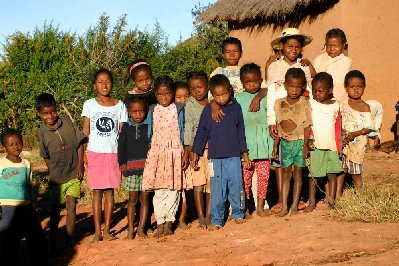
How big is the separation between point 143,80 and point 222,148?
993 millimetres

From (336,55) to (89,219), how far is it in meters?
3.44

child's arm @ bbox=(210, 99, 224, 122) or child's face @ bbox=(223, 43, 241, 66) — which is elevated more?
child's face @ bbox=(223, 43, 241, 66)

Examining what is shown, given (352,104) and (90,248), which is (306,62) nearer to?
(352,104)

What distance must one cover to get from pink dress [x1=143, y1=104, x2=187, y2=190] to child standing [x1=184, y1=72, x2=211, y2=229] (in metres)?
0.12

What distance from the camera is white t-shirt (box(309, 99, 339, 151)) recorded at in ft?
18.2

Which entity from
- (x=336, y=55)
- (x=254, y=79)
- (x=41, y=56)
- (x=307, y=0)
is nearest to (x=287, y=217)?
→ (x=254, y=79)

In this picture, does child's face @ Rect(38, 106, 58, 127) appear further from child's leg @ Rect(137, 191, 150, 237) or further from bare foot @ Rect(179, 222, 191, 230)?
bare foot @ Rect(179, 222, 191, 230)

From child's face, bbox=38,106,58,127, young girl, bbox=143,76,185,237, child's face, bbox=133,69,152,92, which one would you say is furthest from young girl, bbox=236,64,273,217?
child's face, bbox=38,106,58,127

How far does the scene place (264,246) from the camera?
4590 millimetres

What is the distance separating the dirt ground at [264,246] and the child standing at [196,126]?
12.1 inches

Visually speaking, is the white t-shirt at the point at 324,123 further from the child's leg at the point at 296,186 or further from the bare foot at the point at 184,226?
Answer: the bare foot at the point at 184,226

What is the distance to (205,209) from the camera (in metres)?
6.09

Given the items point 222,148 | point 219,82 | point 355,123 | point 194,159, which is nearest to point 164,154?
point 194,159

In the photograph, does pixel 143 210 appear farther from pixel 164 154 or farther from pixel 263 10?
pixel 263 10
